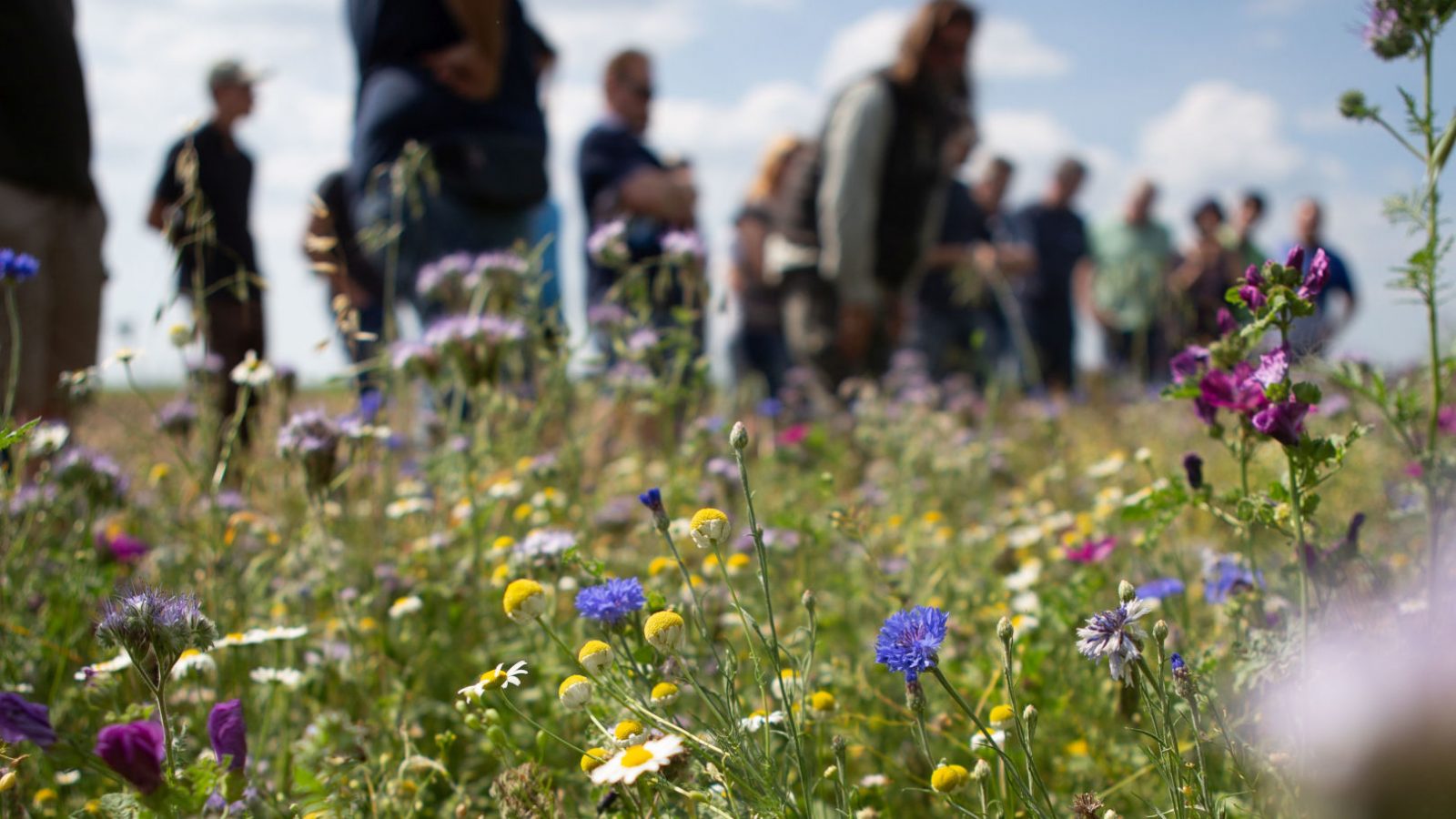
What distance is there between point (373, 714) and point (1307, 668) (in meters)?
1.47

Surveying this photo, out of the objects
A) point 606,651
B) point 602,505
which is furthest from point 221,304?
point 606,651

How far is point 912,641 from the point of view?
1.08 m

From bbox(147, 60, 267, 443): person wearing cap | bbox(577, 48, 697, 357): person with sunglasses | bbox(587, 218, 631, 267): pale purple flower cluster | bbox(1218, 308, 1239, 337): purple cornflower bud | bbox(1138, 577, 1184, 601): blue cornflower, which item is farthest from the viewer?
bbox(147, 60, 267, 443): person wearing cap

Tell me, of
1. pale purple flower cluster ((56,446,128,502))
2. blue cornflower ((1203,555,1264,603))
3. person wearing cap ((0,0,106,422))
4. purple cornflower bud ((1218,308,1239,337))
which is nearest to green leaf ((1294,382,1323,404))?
purple cornflower bud ((1218,308,1239,337))

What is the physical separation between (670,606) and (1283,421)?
0.75 metres

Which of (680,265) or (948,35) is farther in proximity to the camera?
(948,35)

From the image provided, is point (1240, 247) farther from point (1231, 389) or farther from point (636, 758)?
point (636, 758)

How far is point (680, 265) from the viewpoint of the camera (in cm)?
268

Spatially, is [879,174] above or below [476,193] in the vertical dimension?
above

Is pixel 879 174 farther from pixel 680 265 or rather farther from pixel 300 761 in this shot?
pixel 300 761

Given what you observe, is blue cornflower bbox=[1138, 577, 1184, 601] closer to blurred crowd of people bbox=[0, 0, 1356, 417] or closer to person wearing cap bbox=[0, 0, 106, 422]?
blurred crowd of people bbox=[0, 0, 1356, 417]

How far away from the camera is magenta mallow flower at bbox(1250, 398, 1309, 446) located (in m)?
1.17

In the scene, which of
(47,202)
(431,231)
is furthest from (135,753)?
(431,231)

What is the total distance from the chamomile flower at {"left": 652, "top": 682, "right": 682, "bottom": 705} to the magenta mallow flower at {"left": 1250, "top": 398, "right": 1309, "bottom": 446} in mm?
725
